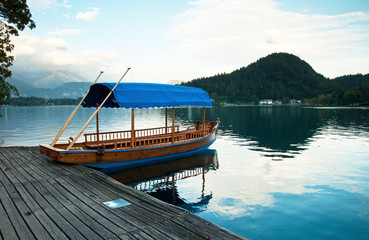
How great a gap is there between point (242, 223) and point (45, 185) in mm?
6355

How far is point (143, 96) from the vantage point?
1335 centimetres

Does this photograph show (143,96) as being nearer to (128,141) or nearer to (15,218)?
(128,141)

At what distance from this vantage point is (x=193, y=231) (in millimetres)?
4836

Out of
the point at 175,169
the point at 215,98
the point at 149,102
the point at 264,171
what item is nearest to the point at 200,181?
the point at 175,169

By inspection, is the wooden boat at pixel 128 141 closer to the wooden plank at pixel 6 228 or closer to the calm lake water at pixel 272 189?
the calm lake water at pixel 272 189

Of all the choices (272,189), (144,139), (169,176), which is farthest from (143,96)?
(272,189)

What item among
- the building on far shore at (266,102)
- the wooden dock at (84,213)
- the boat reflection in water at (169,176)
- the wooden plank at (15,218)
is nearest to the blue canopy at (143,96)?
the boat reflection in water at (169,176)

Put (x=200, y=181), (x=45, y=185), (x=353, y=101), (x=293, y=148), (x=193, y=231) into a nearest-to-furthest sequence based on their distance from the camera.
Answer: (x=193, y=231) → (x=45, y=185) → (x=200, y=181) → (x=293, y=148) → (x=353, y=101)

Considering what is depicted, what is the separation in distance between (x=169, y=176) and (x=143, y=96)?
4551 mm

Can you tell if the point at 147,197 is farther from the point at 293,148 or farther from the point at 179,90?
the point at 293,148

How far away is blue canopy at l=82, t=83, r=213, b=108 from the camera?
→ 1265 centimetres

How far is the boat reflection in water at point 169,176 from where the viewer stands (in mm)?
9586

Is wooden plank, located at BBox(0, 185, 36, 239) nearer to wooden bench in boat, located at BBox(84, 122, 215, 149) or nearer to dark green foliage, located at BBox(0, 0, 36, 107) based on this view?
wooden bench in boat, located at BBox(84, 122, 215, 149)

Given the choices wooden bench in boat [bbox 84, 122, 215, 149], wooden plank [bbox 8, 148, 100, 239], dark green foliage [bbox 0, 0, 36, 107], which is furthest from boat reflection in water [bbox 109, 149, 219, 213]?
dark green foliage [bbox 0, 0, 36, 107]
